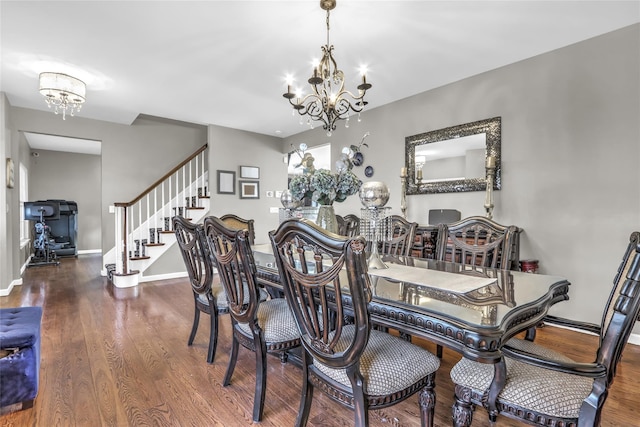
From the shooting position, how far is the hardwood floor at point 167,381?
165 cm

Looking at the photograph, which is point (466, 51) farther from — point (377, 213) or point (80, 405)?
point (80, 405)

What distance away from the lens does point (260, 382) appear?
5.40 feet

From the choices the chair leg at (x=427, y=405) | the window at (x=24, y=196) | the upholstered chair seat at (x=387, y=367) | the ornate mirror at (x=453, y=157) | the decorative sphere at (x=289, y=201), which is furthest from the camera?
the window at (x=24, y=196)

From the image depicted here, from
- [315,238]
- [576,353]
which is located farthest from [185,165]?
[576,353]

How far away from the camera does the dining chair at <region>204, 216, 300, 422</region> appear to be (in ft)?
5.11

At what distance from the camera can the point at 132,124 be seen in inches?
224

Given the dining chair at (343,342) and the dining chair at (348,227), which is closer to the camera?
the dining chair at (343,342)

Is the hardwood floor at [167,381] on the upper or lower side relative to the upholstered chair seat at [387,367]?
lower

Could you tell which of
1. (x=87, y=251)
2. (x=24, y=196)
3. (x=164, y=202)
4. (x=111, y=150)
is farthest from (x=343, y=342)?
(x=87, y=251)

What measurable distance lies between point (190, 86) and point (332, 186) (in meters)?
2.79

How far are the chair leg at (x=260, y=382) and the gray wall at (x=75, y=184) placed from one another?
7.85 meters

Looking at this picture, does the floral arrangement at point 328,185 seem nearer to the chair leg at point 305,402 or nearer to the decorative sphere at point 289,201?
the decorative sphere at point 289,201

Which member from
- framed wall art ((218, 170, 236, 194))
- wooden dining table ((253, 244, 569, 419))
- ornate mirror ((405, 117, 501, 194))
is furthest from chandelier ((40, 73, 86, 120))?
ornate mirror ((405, 117, 501, 194))

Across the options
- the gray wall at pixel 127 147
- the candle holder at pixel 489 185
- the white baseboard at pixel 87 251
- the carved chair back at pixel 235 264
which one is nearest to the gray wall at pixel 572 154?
the candle holder at pixel 489 185
